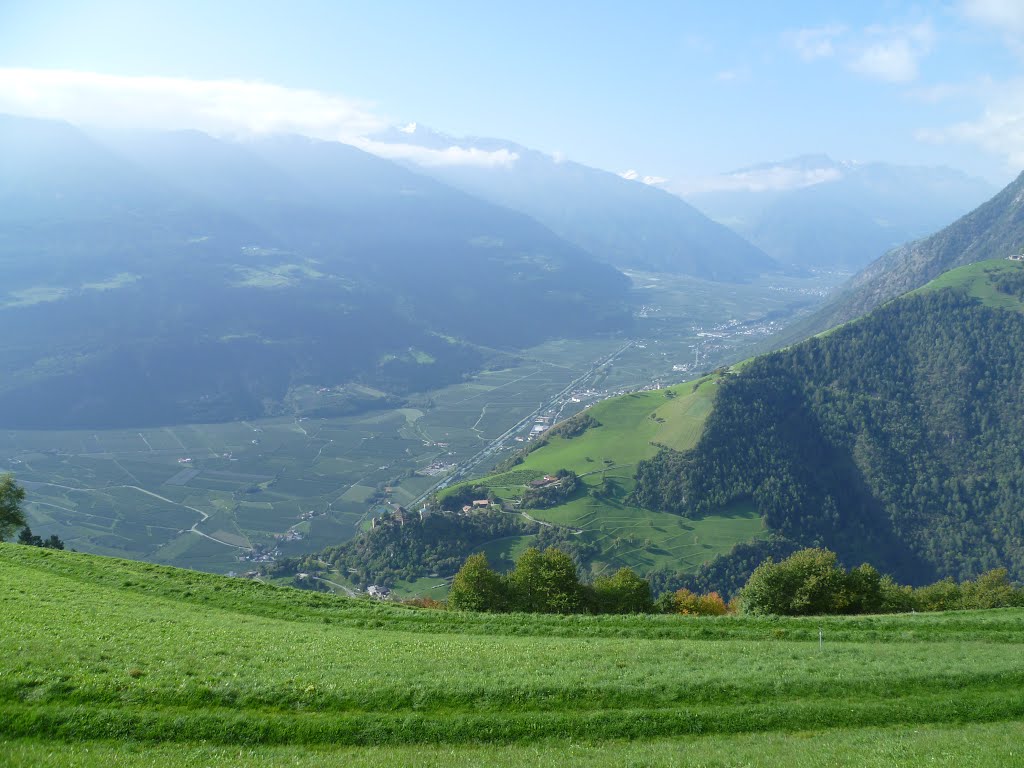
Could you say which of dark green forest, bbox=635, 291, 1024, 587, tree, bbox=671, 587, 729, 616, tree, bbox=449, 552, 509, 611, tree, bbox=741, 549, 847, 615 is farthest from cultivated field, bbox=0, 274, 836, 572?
tree, bbox=449, 552, 509, 611

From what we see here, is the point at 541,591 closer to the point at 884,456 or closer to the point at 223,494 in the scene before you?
the point at 223,494

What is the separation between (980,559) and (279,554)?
Answer: 150290 mm

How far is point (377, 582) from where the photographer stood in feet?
366

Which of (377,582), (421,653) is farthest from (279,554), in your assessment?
(421,653)

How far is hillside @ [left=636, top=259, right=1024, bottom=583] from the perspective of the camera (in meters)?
145

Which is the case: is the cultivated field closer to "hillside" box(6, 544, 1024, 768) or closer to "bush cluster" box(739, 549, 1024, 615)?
"bush cluster" box(739, 549, 1024, 615)

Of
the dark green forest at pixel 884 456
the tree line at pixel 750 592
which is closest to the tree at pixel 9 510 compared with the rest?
the tree line at pixel 750 592

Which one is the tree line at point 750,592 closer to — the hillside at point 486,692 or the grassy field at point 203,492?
the hillside at point 486,692

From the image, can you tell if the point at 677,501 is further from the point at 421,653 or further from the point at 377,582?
the point at 421,653

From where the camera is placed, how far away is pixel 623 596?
50.5 meters

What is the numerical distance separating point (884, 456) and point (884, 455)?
374 mm

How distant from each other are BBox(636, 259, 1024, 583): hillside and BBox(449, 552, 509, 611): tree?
328ft

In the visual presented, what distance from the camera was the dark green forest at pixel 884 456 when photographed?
474 feet

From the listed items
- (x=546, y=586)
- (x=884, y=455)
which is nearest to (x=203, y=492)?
(x=546, y=586)
